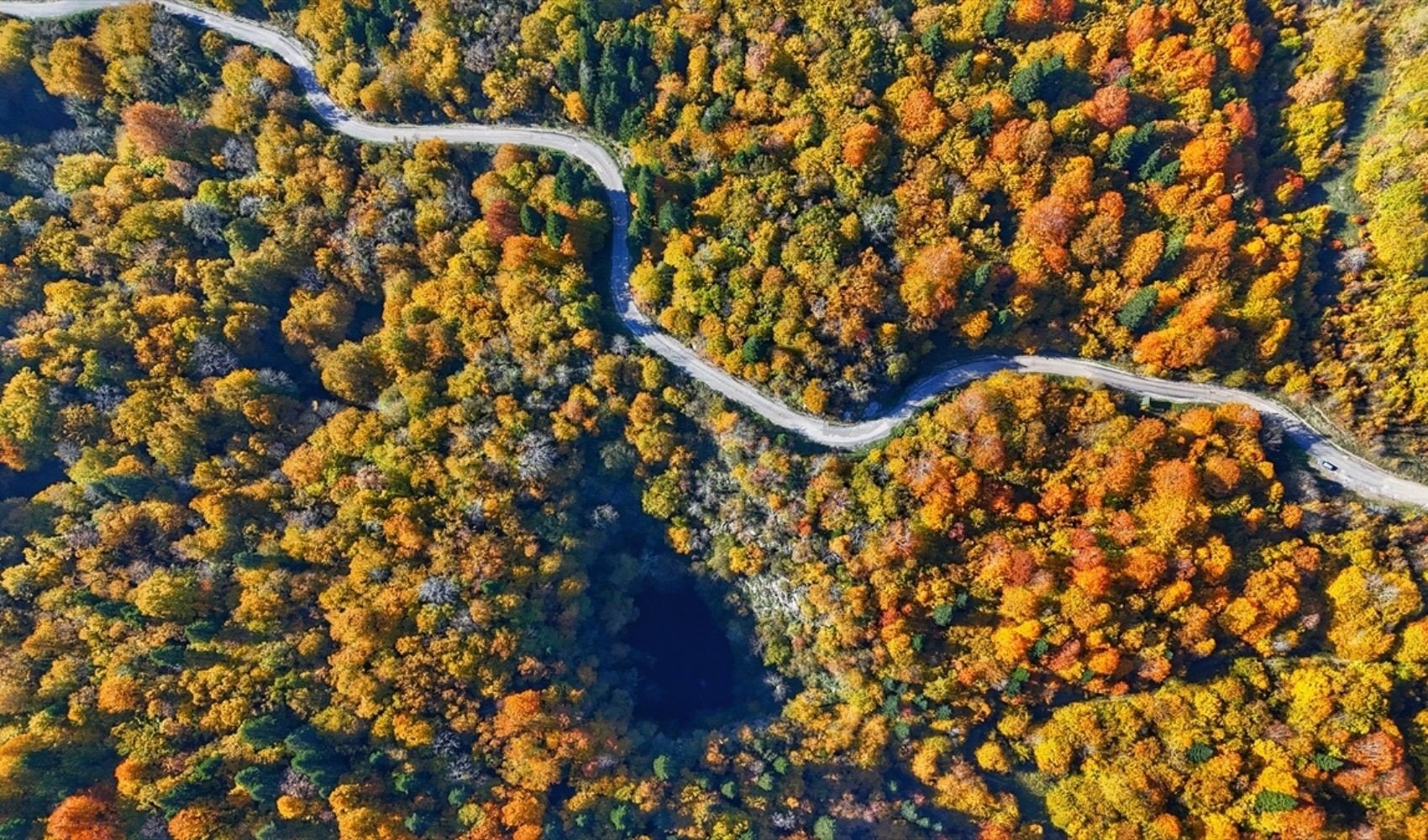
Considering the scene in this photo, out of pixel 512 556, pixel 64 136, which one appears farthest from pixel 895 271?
pixel 64 136

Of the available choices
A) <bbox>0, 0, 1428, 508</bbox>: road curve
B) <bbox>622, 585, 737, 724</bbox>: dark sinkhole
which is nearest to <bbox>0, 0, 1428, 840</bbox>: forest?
<bbox>622, 585, 737, 724</bbox>: dark sinkhole

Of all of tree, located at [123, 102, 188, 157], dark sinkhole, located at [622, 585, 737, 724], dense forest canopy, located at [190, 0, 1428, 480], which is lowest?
dark sinkhole, located at [622, 585, 737, 724]

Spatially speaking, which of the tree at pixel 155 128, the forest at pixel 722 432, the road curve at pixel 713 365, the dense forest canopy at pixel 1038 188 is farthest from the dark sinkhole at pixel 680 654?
the tree at pixel 155 128

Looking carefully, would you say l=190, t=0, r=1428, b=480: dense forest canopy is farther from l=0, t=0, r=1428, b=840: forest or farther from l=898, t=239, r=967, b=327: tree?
l=0, t=0, r=1428, b=840: forest

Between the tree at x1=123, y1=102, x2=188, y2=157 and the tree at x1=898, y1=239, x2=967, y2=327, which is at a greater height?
the tree at x1=898, y1=239, x2=967, y2=327

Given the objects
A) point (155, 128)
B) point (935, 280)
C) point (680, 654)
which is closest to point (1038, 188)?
point (935, 280)

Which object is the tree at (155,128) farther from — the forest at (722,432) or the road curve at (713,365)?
the road curve at (713,365)

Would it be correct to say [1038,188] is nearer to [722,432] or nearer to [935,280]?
[935,280]
